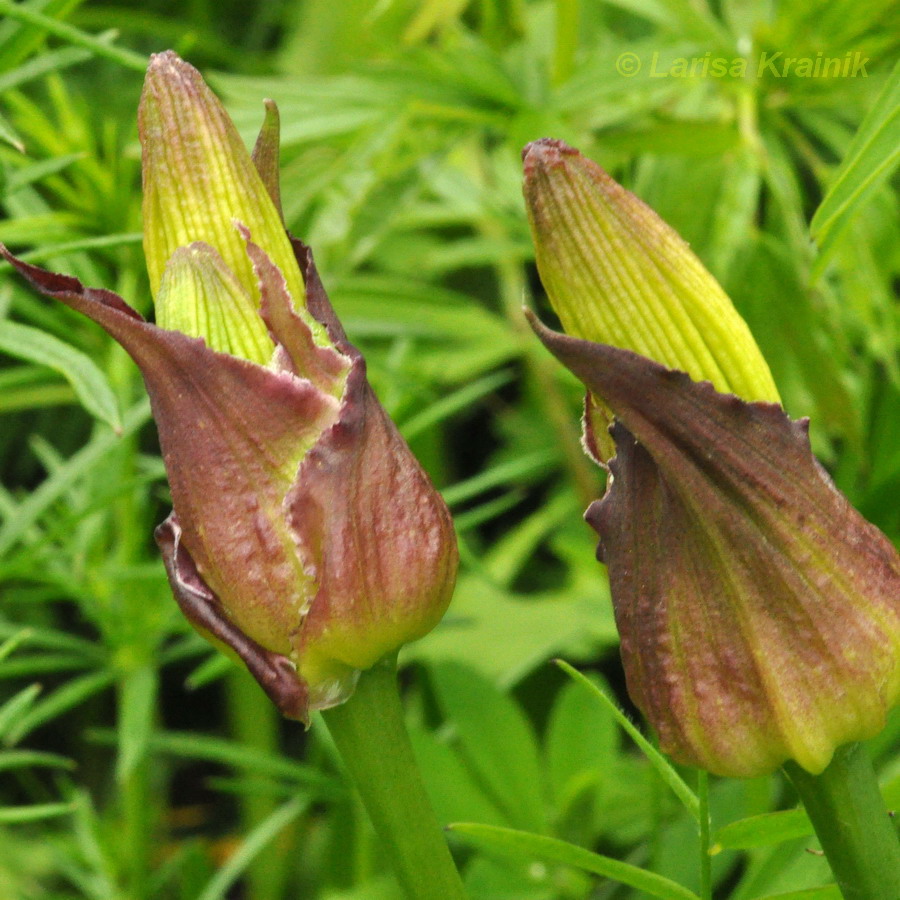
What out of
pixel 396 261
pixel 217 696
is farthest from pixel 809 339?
pixel 217 696

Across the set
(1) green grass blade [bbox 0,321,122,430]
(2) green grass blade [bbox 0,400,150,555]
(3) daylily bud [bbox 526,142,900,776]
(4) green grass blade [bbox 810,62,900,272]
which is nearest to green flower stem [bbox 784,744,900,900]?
(3) daylily bud [bbox 526,142,900,776]

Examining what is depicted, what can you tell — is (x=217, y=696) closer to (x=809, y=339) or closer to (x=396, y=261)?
Result: (x=396, y=261)

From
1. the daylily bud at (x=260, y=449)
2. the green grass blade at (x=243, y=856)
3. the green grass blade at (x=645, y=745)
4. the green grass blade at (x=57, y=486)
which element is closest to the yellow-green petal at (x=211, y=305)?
the daylily bud at (x=260, y=449)

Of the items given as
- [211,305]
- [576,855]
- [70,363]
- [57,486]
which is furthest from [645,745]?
[57,486]

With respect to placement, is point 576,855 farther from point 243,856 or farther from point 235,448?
point 243,856

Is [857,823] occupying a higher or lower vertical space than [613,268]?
lower

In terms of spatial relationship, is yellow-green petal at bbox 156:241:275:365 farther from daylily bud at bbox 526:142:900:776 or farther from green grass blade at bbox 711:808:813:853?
green grass blade at bbox 711:808:813:853
